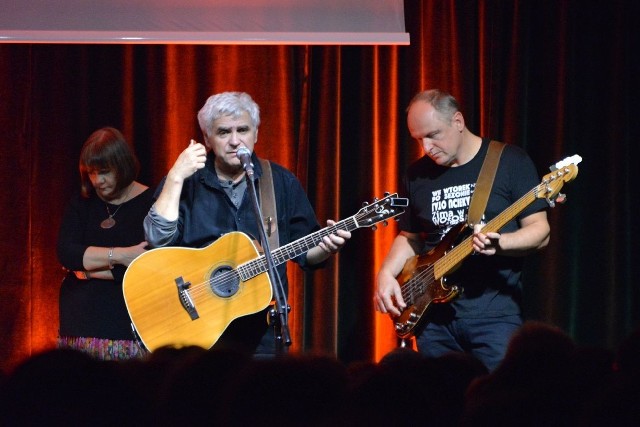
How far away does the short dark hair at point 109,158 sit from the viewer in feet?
14.9

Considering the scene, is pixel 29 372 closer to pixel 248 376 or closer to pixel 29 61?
pixel 248 376

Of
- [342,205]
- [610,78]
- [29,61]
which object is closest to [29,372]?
[342,205]

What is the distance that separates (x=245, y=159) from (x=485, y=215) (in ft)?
4.07

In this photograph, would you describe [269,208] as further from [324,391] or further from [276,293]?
[324,391]

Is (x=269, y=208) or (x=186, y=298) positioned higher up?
(x=269, y=208)

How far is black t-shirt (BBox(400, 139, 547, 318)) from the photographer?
4160 mm

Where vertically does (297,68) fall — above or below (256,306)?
above

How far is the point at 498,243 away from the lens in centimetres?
395

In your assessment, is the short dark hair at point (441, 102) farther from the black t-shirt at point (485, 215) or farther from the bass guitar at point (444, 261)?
the bass guitar at point (444, 261)

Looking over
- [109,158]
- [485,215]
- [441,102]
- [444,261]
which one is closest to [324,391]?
[444,261]

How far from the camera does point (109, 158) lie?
4.56 metres

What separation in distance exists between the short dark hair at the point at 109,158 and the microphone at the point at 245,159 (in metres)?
0.97

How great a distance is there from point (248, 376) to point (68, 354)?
436 millimetres

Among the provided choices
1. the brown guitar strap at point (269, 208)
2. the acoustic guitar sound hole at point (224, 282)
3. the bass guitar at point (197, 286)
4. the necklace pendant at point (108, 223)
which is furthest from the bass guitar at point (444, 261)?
the necklace pendant at point (108, 223)
